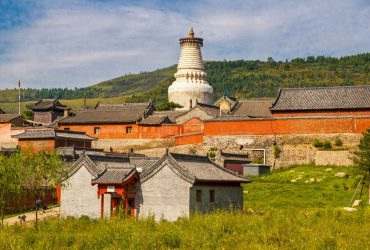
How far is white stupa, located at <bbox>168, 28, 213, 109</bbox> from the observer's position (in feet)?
217

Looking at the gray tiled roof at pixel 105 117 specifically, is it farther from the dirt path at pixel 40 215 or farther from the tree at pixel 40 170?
the tree at pixel 40 170

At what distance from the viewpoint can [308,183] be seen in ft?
120

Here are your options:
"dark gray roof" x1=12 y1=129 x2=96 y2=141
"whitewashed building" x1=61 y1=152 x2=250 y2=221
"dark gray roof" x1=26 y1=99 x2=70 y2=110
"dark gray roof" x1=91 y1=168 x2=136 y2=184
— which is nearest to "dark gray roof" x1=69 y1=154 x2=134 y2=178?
"whitewashed building" x1=61 y1=152 x2=250 y2=221

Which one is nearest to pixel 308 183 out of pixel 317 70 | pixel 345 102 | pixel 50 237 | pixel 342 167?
pixel 342 167

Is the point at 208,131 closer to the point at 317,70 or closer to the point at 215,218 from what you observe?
the point at 215,218

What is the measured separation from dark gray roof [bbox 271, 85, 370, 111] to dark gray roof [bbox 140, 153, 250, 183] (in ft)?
55.4

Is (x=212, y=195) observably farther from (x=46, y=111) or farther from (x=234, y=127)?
(x=46, y=111)

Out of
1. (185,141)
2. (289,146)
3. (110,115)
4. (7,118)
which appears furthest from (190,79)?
(289,146)

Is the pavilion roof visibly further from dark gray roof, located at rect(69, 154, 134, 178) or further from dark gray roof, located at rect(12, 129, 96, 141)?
dark gray roof, located at rect(69, 154, 134, 178)

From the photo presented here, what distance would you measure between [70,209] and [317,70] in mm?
92841

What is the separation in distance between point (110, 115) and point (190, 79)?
1185 centimetres

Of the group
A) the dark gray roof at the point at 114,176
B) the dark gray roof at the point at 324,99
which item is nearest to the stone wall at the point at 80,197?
the dark gray roof at the point at 114,176

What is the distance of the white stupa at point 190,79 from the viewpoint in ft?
217

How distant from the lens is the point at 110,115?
57.8 meters
